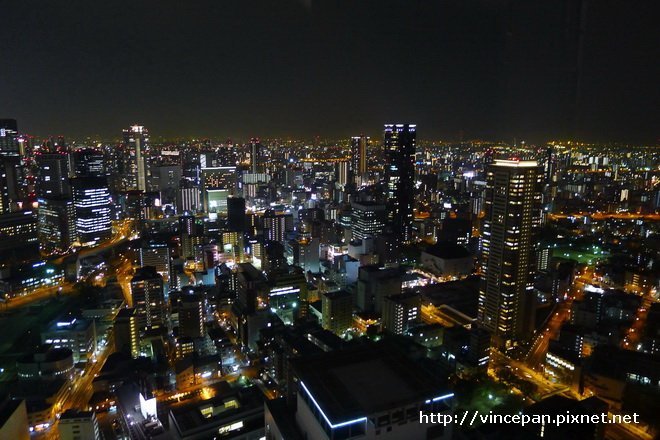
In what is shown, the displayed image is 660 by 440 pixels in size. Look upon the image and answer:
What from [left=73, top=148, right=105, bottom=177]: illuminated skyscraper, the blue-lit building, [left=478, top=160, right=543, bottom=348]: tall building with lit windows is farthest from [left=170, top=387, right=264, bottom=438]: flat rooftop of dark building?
[left=73, top=148, right=105, bottom=177]: illuminated skyscraper

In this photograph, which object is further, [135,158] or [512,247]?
[135,158]

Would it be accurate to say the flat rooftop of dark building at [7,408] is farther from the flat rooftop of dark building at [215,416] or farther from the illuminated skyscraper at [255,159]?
the illuminated skyscraper at [255,159]

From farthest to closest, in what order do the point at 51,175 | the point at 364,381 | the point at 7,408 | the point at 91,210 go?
the point at 51,175, the point at 91,210, the point at 7,408, the point at 364,381

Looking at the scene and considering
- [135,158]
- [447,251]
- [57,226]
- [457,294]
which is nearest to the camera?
[457,294]

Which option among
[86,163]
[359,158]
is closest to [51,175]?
[86,163]

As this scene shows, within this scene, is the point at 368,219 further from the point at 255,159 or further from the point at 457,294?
the point at 255,159

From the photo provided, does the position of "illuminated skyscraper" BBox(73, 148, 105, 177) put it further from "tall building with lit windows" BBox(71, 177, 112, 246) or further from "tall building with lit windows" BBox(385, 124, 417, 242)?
"tall building with lit windows" BBox(385, 124, 417, 242)
